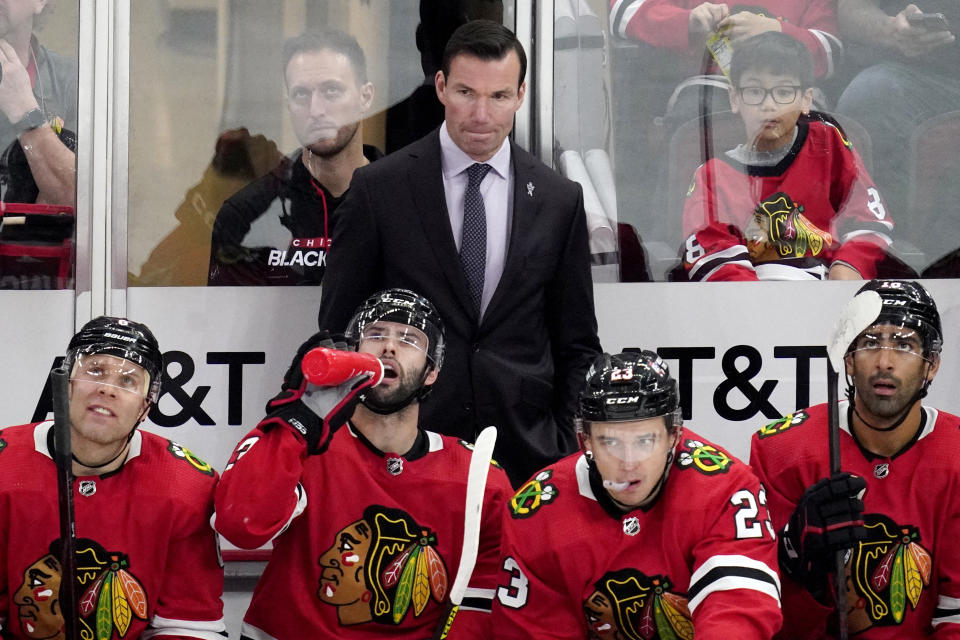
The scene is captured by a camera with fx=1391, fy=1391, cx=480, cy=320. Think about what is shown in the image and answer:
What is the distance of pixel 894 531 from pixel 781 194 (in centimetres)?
116

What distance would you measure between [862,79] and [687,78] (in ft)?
1.63

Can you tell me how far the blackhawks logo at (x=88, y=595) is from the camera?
9.27ft

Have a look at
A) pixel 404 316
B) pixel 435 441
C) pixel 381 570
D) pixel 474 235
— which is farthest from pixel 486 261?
pixel 381 570

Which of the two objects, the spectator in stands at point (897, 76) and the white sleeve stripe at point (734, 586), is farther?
the spectator in stands at point (897, 76)

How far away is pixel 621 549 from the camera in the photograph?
2754 millimetres

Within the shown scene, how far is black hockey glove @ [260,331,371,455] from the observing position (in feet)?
9.21

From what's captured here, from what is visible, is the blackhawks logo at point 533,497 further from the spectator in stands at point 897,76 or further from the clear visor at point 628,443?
the spectator in stands at point 897,76

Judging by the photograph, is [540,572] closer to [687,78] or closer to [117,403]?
[117,403]

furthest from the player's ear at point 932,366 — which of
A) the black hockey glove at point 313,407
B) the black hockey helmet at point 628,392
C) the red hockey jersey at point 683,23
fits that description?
the black hockey glove at point 313,407

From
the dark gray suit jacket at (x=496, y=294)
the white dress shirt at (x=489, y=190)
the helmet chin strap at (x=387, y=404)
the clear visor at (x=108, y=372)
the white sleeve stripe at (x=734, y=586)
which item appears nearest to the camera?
the white sleeve stripe at (x=734, y=586)

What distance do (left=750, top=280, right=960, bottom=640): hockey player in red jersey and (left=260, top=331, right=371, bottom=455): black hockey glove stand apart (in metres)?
0.93

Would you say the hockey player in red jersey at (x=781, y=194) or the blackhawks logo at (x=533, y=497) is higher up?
the hockey player in red jersey at (x=781, y=194)

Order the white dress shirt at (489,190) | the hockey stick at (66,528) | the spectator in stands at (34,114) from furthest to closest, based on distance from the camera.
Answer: the spectator in stands at (34,114), the white dress shirt at (489,190), the hockey stick at (66,528)

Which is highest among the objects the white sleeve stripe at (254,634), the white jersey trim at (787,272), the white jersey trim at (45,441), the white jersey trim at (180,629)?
the white jersey trim at (787,272)
